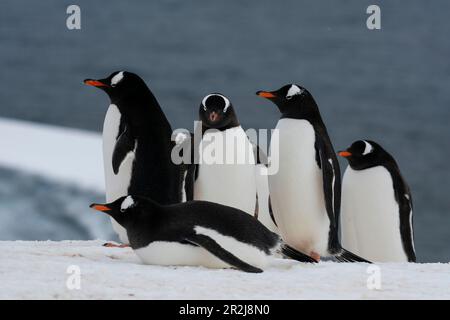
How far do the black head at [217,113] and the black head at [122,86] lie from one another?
0.39m

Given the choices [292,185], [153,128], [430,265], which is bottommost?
[430,265]

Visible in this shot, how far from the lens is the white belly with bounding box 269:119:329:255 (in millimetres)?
3820

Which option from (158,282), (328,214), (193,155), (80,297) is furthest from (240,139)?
(80,297)

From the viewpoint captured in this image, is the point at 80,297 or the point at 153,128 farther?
the point at 153,128

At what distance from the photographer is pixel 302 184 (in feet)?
12.6

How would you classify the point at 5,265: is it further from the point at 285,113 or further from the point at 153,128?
the point at 285,113

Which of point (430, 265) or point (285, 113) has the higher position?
point (285, 113)

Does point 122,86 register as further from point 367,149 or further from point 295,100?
point 367,149

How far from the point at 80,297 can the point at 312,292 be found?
27.2 inches

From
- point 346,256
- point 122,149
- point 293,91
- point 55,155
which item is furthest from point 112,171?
point 55,155

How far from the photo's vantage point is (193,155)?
3.67 m

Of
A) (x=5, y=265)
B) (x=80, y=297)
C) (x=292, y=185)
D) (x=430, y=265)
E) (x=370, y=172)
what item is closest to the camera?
(x=80, y=297)

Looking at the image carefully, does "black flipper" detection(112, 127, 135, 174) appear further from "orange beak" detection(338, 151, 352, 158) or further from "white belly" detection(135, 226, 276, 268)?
"orange beak" detection(338, 151, 352, 158)

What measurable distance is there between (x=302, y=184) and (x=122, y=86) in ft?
3.03
